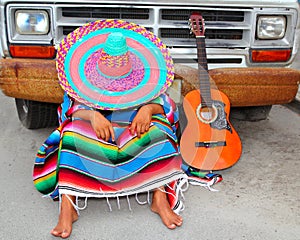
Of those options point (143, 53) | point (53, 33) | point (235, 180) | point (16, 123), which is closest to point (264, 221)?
Result: point (235, 180)

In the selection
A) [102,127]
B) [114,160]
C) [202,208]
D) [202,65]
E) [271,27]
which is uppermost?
[271,27]

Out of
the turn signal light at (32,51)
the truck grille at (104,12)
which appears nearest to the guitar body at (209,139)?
the truck grille at (104,12)

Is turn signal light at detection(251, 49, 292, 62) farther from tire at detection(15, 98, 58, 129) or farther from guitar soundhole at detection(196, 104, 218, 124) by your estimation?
tire at detection(15, 98, 58, 129)

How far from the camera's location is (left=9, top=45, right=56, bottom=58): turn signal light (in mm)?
2820

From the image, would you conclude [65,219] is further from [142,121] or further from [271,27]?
Result: [271,27]

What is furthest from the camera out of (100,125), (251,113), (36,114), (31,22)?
(251,113)

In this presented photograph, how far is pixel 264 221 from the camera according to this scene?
2367mm

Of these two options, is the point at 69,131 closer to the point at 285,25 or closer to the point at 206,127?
the point at 206,127

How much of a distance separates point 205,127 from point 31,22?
1357mm

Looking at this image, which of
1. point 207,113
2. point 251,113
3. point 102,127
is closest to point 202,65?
point 207,113

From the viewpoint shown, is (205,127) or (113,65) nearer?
(113,65)

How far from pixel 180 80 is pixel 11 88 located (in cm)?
111

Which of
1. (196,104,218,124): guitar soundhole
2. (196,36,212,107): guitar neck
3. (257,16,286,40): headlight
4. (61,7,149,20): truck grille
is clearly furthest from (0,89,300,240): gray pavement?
(61,7,149,20): truck grille

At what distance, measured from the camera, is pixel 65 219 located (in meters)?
2.24
